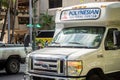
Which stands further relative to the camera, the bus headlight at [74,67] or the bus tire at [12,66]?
the bus tire at [12,66]

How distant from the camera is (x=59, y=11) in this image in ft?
42.8

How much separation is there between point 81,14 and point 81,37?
83 centimetres

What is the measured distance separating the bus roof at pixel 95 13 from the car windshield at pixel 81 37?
0.26 meters

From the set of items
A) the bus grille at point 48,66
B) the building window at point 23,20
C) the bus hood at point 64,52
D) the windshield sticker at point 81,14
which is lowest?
the building window at point 23,20

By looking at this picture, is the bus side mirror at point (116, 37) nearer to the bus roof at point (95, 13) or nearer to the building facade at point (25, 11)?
the bus roof at point (95, 13)

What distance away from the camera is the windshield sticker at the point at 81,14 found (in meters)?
12.0

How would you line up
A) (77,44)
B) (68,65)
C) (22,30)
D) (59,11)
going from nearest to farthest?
1. (68,65)
2. (77,44)
3. (59,11)
4. (22,30)

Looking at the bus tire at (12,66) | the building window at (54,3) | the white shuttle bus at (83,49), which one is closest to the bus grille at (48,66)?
the white shuttle bus at (83,49)

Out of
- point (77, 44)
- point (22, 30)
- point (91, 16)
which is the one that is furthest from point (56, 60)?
point (22, 30)

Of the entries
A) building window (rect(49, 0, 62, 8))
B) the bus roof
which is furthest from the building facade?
the bus roof

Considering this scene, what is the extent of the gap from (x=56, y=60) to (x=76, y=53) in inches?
23.3

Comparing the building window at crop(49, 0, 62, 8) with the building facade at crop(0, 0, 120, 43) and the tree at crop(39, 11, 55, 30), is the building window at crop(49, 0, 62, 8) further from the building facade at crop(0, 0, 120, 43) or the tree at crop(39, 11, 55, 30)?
the tree at crop(39, 11, 55, 30)

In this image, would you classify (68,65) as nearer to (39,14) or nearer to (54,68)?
(54,68)

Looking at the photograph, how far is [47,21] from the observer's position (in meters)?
58.9
